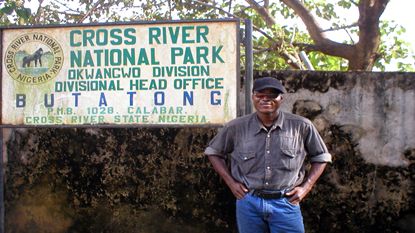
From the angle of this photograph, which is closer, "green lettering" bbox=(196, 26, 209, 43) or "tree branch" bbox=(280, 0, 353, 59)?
"green lettering" bbox=(196, 26, 209, 43)

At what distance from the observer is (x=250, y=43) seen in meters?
3.39

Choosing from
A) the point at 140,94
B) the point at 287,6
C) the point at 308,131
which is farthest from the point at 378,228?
the point at 287,6

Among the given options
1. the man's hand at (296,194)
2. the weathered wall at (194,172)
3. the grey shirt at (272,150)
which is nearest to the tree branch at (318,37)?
the weathered wall at (194,172)

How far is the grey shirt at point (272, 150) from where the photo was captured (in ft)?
9.80

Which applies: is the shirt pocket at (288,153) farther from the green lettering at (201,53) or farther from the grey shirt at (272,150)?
the green lettering at (201,53)

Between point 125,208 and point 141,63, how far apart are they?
1.27m

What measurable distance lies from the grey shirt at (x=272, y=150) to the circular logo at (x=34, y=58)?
1238 mm

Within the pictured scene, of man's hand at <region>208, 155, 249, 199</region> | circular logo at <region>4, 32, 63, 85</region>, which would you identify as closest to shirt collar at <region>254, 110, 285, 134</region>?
man's hand at <region>208, 155, 249, 199</region>

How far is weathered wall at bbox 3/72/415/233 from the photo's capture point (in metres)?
3.92

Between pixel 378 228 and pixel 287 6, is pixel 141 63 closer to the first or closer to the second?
pixel 378 228

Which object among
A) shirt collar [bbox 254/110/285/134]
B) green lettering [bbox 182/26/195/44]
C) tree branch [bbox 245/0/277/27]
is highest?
tree branch [bbox 245/0/277/27]

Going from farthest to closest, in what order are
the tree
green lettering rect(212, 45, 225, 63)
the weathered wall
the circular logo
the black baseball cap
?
the tree < the weathered wall < the circular logo < green lettering rect(212, 45, 225, 63) < the black baseball cap

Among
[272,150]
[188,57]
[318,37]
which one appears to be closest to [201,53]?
[188,57]

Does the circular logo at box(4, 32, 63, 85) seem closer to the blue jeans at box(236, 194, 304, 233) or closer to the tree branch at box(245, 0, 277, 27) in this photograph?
the blue jeans at box(236, 194, 304, 233)
